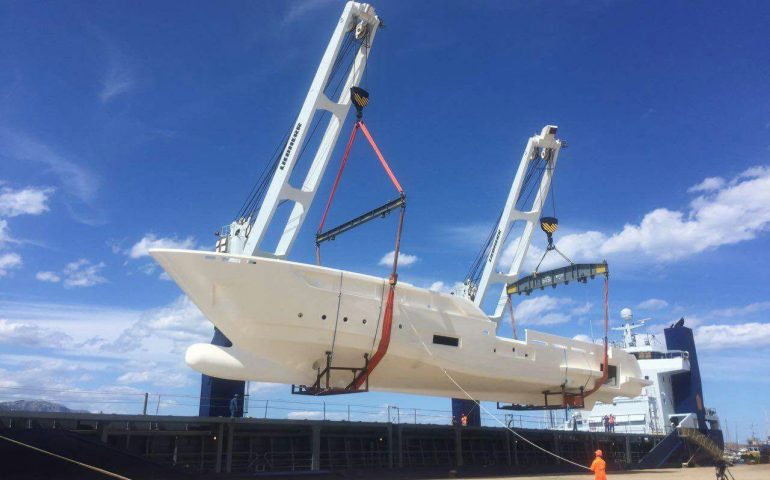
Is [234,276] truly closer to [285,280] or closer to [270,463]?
[285,280]

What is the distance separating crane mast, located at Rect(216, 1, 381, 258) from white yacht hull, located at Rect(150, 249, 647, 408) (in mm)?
5211

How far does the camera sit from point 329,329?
1289cm

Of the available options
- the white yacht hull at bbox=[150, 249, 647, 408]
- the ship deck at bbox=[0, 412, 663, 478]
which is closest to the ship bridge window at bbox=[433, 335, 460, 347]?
the white yacht hull at bbox=[150, 249, 647, 408]

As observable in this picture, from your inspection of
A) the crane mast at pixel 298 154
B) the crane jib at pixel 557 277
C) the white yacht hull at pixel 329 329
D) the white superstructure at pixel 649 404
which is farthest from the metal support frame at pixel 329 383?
the white superstructure at pixel 649 404

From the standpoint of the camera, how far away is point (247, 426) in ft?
48.8

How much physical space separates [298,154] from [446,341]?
7.64m

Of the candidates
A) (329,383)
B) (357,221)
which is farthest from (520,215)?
(329,383)

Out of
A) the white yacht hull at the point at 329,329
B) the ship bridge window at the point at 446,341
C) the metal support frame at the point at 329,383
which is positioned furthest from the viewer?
the ship bridge window at the point at 446,341

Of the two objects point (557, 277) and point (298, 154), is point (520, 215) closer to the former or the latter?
point (557, 277)

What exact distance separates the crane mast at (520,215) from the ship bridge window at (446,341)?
32.7 ft

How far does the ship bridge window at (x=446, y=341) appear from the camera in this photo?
14.4 m

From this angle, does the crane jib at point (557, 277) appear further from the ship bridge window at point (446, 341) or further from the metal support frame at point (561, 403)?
the ship bridge window at point (446, 341)

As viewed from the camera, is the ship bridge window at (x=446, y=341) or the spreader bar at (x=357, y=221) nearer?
the ship bridge window at (x=446, y=341)

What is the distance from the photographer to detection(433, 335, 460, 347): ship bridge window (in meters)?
14.4
